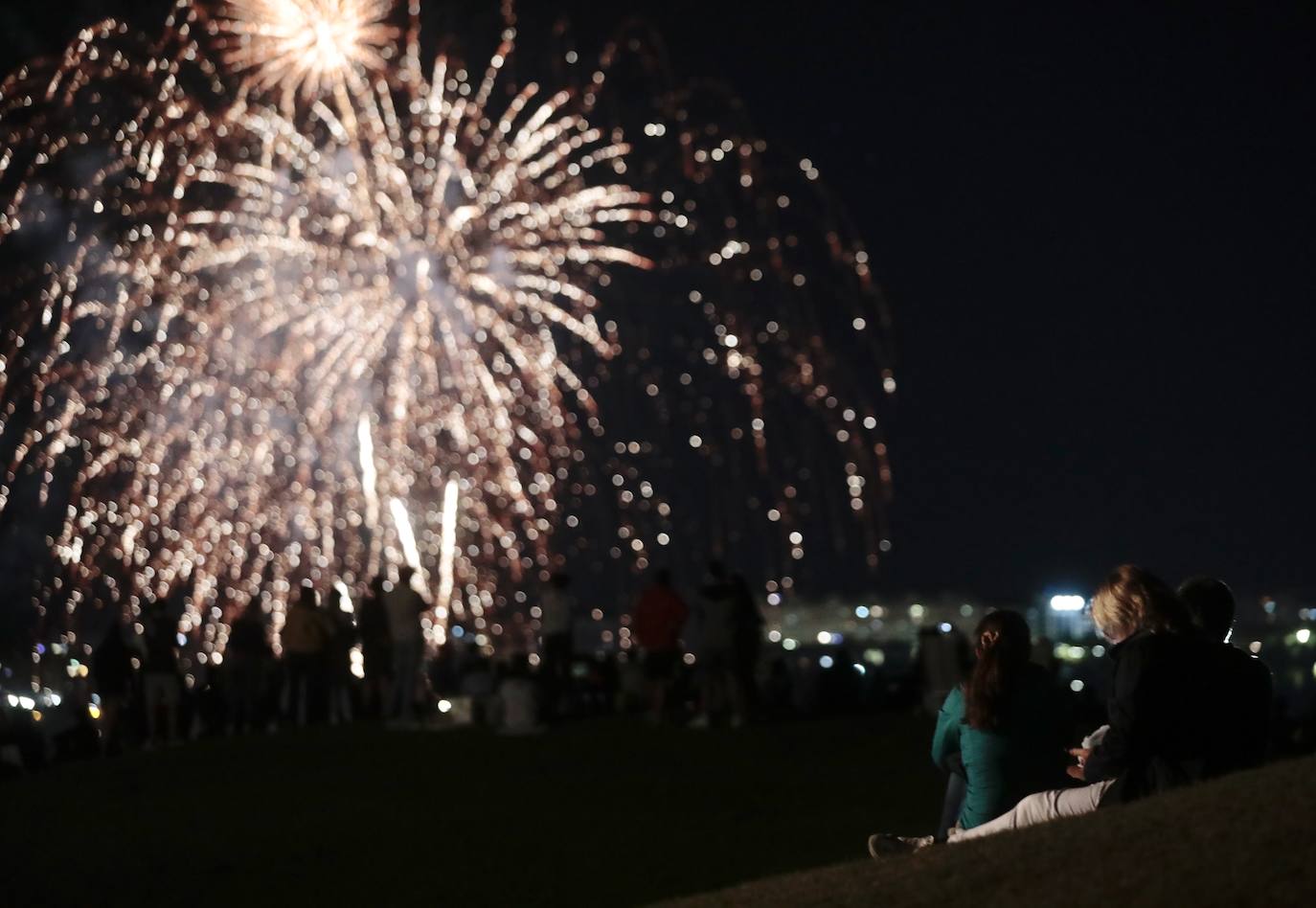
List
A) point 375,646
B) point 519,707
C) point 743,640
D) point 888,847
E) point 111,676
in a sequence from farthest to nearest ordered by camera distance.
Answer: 1. point 375,646
2. point 111,676
3. point 519,707
4. point 743,640
5. point 888,847

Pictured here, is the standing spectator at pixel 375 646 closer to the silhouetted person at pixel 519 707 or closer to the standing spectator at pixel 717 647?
the silhouetted person at pixel 519 707

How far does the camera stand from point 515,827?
1280 cm

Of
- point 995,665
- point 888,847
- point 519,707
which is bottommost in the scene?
point 888,847

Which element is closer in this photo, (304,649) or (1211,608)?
(1211,608)

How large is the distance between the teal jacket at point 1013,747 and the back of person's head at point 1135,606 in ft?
1.80

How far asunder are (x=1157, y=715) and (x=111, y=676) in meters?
14.1

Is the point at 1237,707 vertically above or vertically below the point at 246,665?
below

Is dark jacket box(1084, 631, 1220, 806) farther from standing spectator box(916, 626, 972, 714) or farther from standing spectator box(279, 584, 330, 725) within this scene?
standing spectator box(279, 584, 330, 725)

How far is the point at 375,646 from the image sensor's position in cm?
2080

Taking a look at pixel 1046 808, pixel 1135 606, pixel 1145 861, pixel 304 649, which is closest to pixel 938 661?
pixel 304 649

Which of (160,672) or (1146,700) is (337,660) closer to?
(160,672)

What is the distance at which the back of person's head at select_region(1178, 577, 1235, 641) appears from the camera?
813cm

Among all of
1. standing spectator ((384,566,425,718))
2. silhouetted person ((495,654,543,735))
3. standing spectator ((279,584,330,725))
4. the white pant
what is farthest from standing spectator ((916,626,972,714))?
the white pant

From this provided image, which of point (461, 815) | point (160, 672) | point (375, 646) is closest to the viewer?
point (461, 815)
